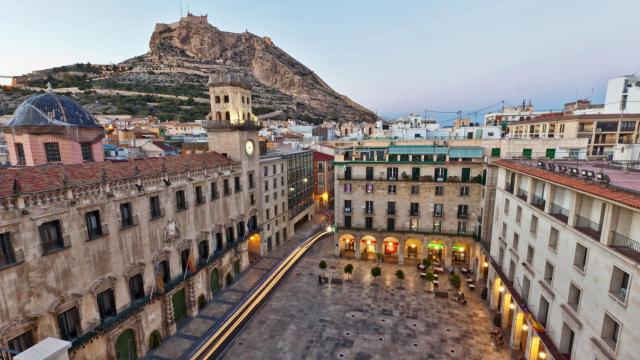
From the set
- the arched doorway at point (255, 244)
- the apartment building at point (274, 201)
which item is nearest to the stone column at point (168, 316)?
the arched doorway at point (255, 244)

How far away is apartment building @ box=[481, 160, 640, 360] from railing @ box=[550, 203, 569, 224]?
0.08 meters

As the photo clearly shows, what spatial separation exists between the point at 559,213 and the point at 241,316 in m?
31.3

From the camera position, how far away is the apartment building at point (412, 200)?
42.1 m

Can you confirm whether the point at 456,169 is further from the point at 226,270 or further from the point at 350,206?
the point at 226,270

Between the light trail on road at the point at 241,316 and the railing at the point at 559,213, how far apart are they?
3067cm

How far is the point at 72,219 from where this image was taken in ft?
70.1

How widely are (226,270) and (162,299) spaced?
35.2 feet

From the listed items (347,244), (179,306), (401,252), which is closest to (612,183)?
(401,252)

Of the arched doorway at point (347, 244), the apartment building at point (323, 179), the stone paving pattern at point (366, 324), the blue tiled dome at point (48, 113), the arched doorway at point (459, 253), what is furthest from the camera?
the apartment building at point (323, 179)

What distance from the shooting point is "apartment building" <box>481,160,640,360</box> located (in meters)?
15.3

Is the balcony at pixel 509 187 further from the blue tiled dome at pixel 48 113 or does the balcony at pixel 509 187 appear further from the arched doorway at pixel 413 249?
the blue tiled dome at pixel 48 113

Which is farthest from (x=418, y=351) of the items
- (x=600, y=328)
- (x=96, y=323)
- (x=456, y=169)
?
(x=96, y=323)

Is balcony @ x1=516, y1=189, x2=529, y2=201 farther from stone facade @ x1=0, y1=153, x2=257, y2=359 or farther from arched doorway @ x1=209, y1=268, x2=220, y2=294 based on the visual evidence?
arched doorway @ x1=209, y1=268, x2=220, y2=294

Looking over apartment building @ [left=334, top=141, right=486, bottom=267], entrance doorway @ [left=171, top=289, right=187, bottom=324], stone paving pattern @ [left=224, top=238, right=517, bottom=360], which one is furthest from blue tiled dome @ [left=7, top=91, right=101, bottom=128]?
apartment building @ [left=334, top=141, right=486, bottom=267]
